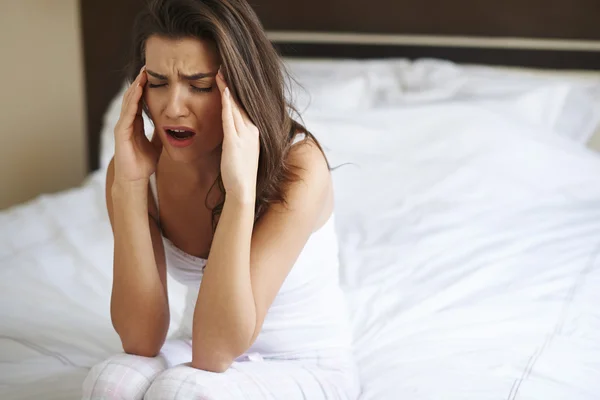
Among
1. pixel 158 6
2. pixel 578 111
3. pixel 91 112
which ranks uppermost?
pixel 158 6

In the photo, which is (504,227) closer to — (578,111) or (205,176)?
(578,111)

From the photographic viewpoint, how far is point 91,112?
10.9 feet

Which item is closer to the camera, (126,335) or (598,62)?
(126,335)

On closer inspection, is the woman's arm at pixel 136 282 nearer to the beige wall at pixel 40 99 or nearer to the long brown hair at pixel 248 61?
the long brown hair at pixel 248 61

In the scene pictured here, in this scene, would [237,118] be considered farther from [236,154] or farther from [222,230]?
[222,230]

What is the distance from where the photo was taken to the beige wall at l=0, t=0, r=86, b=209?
114 inches

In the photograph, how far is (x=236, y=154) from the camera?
3.64 ft

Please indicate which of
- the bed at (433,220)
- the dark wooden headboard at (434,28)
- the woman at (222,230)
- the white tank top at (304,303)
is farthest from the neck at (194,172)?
the dark wooden headboard at (434,28)

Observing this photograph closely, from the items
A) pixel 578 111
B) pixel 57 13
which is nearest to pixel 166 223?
pixel 578 111

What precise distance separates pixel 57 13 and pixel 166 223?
7.05 feet

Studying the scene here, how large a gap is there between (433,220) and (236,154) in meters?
0.97

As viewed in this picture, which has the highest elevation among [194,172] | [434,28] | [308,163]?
[308,163]

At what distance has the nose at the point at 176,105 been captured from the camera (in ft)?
3.67

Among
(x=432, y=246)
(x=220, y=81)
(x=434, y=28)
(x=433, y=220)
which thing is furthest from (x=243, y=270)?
(x=434, y=28)
